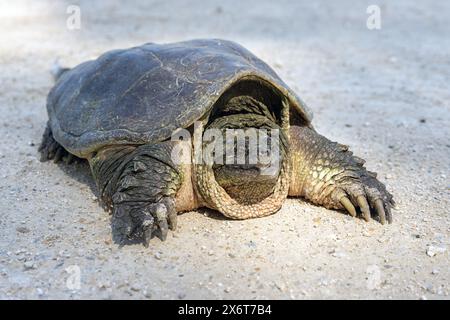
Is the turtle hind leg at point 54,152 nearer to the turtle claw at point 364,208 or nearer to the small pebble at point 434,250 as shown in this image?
the turtle claw at point 364,208

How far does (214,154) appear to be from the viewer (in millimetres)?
2979

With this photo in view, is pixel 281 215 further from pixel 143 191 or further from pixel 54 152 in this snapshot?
pixel 54 152

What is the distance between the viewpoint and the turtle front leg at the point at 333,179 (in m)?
3.11

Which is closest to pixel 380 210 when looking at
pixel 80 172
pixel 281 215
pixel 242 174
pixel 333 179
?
pixel 333 179

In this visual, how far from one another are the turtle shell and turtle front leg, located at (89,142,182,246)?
0.41 ft

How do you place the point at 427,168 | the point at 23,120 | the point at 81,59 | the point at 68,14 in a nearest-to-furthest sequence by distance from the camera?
1. the point at 427,168
2. the point at 23,120
3. the point at 81,59
4. the point at 68,14

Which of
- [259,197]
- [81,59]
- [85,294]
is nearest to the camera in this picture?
[85,294]

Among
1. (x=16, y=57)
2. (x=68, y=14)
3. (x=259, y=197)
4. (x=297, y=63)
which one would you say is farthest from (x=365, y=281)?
(x=68, y=14)

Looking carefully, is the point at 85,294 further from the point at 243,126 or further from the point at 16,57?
the point at 16,57

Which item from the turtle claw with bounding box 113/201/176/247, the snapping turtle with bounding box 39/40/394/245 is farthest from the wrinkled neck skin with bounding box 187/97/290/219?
the turtle claw with bounding box 113/201/176/247

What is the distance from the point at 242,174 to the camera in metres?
2.86

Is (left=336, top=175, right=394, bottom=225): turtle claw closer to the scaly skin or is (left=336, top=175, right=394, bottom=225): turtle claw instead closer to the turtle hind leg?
the scaly skin

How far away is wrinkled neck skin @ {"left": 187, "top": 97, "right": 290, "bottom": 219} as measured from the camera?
9.39 ft

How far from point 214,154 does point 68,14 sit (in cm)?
639
